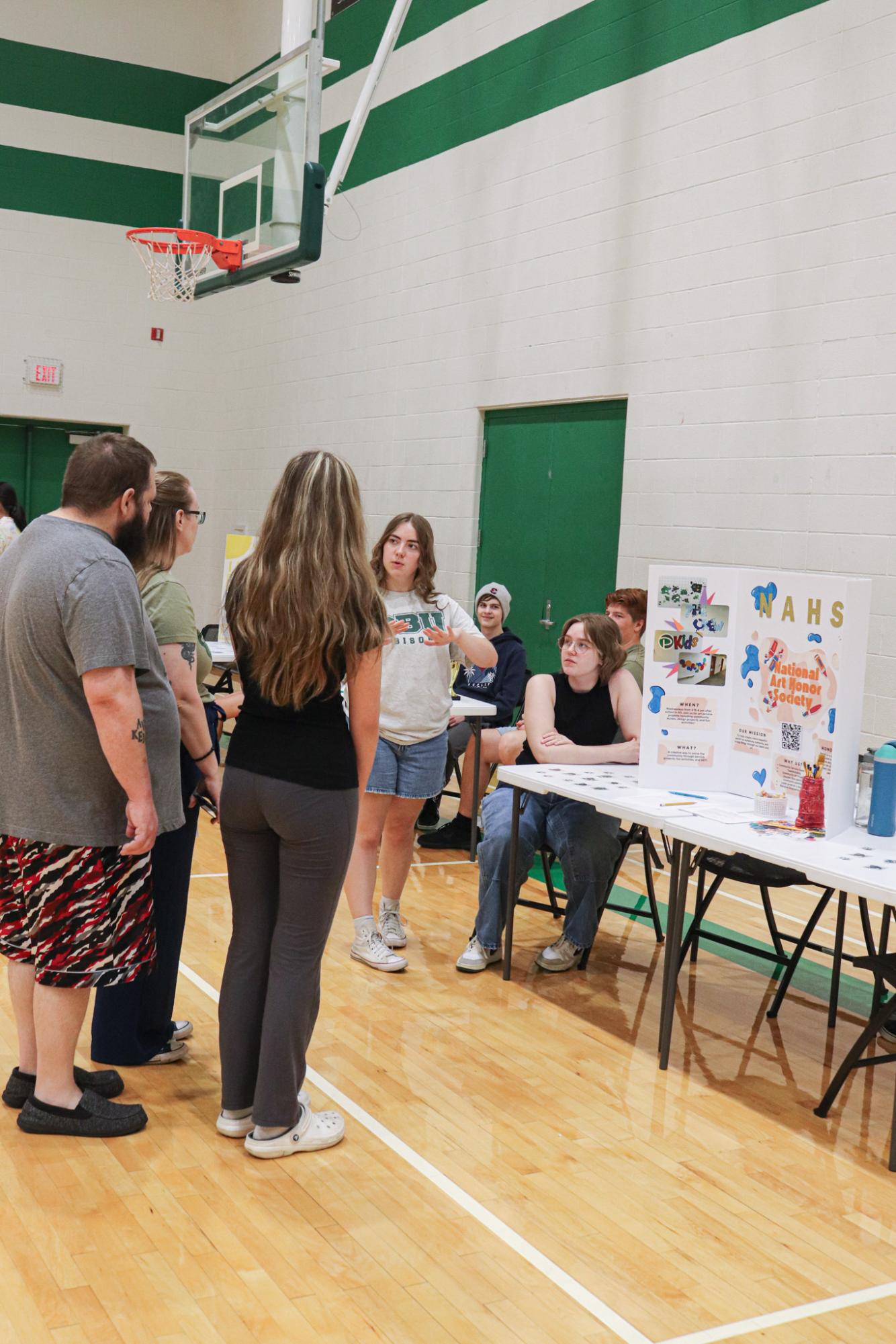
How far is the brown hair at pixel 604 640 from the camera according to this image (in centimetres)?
404

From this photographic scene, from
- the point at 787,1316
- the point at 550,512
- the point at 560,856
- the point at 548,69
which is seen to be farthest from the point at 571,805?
the point at 548,69

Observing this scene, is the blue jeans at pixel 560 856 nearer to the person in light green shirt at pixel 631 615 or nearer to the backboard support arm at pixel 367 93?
the person in light green shirt at pixel 631 615

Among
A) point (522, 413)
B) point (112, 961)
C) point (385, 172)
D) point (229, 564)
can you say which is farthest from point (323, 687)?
point (385, 172)

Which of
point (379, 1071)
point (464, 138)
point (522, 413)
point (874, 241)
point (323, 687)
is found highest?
point (464, 138)

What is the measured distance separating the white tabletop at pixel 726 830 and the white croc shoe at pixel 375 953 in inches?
27.0

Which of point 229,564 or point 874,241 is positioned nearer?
point 874,241

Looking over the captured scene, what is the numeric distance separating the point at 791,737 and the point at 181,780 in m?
1.65

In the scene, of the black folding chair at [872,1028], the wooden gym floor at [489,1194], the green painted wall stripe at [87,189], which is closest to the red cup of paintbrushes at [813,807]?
the black folding chair at [872,1028]

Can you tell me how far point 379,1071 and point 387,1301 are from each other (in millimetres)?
1000

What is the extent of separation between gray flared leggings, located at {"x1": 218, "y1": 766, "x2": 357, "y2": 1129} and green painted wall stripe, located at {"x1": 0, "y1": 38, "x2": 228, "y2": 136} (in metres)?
8.96

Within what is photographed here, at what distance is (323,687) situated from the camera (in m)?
2.53

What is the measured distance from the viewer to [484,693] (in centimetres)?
593

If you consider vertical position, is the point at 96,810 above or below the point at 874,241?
below

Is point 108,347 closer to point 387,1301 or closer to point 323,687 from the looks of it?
point 323,687
